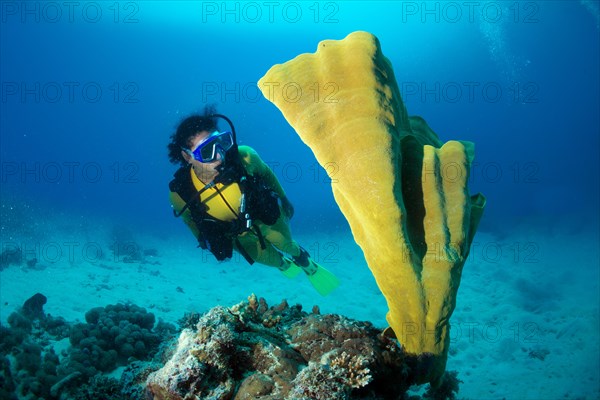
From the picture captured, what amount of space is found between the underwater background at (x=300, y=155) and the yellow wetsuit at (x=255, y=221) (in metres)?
1.98

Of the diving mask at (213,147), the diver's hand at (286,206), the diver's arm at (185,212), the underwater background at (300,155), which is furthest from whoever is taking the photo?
the underwater background at (300,155)

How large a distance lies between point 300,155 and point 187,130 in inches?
3375

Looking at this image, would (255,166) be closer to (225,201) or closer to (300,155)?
(225,201)

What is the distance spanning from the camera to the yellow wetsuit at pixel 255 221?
6.04m

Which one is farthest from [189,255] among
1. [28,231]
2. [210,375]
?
[210,375]

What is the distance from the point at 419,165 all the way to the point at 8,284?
48.3ft

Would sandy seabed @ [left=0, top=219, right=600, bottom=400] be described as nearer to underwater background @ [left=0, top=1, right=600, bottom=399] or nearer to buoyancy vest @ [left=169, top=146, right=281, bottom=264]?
underwater background @ [left=0, top=1, right=600, bottom=399]

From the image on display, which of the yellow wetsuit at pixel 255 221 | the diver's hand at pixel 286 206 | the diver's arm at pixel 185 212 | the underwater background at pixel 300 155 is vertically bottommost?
the diver's arm at pixel 185 212

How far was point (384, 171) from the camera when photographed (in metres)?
2.28

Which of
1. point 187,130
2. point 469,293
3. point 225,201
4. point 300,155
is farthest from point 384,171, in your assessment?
point 300,155

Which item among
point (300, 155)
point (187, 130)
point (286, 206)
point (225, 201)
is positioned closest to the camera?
point (187, 130)

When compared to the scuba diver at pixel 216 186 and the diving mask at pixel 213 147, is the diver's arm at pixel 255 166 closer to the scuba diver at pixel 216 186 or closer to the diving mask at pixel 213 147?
the scuba diver at pixel 216 186

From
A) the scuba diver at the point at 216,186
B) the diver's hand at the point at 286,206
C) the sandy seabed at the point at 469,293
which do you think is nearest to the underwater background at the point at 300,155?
the sandy seabed at the point at 469,293

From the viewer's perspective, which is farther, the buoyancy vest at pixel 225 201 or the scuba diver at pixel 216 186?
the buoyancy vest at pixel 225 201
